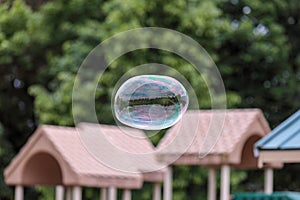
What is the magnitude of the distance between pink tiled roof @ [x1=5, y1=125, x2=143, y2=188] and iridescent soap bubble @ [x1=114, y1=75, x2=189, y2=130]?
499 cm

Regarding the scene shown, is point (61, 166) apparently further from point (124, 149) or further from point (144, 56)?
point (144, 56)

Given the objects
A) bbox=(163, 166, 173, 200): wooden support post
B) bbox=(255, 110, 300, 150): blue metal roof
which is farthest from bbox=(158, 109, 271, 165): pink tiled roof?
bbox=(255, 110, 300, 150): blue metal roof

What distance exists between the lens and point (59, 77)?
57.5 feet

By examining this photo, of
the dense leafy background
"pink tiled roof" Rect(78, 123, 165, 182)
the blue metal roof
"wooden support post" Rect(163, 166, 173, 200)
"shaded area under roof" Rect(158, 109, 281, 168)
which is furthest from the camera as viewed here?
the dense leafy background

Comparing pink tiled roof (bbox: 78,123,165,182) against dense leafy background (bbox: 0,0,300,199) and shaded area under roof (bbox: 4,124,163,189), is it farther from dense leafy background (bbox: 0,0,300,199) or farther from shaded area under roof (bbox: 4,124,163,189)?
dense leafy background (bbox: 0,0,300,199)

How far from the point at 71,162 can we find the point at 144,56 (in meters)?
4.88

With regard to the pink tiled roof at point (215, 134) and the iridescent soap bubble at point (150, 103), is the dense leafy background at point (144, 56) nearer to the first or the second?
the pink tiled roof at point (215, 134)

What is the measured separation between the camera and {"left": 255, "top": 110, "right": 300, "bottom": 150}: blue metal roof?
888 centimetres

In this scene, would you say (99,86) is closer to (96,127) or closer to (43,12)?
(43,12)

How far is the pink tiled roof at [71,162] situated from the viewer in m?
12.6

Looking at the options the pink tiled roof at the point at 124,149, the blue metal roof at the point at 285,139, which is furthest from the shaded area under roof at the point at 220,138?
the blue metal roof at the point at 285,139

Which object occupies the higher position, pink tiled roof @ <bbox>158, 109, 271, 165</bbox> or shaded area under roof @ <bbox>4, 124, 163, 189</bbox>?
pink tiled roof @ <bbox>158, 109, 271, 165</bbox>

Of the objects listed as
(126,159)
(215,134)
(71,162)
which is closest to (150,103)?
(71,162)

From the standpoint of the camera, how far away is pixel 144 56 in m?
17.1
